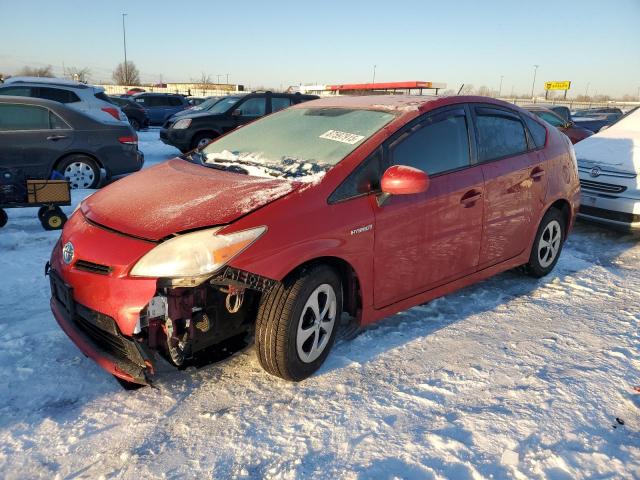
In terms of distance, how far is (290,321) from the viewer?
267cm

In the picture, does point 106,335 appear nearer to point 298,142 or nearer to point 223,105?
point 298,142

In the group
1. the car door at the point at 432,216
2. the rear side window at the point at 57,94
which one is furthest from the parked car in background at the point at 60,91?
the car door at the point at 432,216

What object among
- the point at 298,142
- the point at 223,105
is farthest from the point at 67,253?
the point at 223,105

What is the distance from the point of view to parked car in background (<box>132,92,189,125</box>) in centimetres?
2241

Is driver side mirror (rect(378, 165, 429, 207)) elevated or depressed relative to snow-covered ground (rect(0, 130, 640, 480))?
elevated

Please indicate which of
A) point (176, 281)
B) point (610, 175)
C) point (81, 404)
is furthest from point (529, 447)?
point (610, 175)

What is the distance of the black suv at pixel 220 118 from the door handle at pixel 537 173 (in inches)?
323

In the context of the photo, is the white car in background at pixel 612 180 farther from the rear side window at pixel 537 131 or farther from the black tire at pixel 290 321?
the black tire at pixel 290 321

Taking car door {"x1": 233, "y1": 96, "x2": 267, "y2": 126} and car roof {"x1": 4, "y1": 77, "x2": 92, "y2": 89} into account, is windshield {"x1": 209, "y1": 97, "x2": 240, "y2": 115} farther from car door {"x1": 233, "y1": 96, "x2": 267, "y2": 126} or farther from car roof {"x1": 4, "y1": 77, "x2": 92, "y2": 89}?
car roof {"x1": 4, "y1": 77, "x2": 92, "y2": 89}

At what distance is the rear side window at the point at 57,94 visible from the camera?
1029 centimetres

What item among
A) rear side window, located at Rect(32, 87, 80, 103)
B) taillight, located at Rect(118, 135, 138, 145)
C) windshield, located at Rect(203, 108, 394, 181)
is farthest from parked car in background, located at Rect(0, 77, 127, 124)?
windshield, located at Rect(203, 108, 394, 181)

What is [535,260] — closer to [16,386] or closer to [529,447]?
[529,447]

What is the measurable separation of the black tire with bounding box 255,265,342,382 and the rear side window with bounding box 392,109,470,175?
953 mm

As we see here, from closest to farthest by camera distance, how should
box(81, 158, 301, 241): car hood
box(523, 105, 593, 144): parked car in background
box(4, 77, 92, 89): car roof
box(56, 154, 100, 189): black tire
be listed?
box(81, 158, 301, 241): car hood → box(56, 154, 100, 189): black tire → box(4, 77, 92, 89): car roof → box(523, 105, 593, 144): parked car in background
